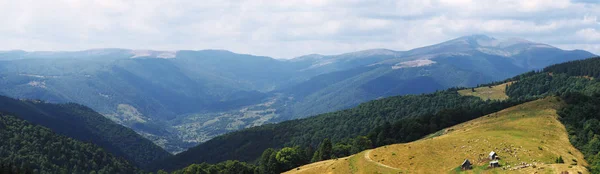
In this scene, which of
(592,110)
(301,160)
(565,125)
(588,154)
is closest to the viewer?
(588,154)

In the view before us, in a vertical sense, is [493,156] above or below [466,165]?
above

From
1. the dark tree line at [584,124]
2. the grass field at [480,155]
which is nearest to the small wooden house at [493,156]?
the grass field at [480,155]

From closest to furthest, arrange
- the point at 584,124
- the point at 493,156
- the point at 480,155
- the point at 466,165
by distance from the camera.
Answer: the point at 466,165, the point at 493,156, the point at 480,155, the point at 584,124

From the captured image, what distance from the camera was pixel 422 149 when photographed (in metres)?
95.1

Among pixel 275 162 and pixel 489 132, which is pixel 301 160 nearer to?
pixel 275 162

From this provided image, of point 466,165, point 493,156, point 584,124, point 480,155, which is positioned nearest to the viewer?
point 466,165

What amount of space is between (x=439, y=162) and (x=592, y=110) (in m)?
74.5

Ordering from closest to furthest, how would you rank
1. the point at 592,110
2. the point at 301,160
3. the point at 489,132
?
the point at 489,132
the point at 592,110
the point at 301,160

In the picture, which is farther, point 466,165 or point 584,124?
point 584,124

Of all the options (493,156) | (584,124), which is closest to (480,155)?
(493,156)

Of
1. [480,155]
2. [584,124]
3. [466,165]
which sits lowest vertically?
[466,165]

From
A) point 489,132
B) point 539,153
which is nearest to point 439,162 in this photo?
point 539,153

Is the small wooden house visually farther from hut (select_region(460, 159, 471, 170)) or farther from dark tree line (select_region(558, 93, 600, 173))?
dark tree line (select_region(558, 93, 600, 173))

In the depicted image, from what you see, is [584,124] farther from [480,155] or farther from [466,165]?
[466,165]
